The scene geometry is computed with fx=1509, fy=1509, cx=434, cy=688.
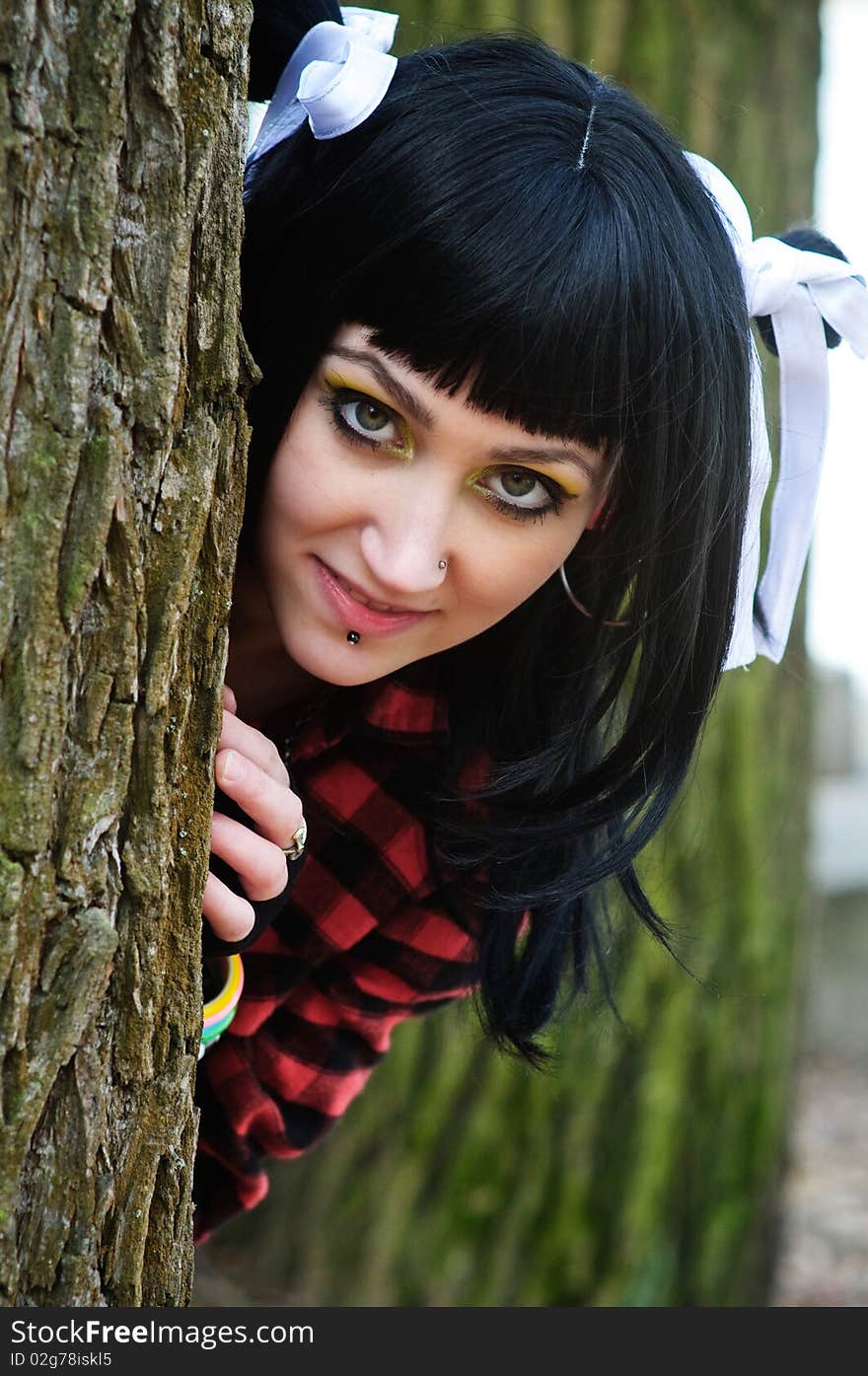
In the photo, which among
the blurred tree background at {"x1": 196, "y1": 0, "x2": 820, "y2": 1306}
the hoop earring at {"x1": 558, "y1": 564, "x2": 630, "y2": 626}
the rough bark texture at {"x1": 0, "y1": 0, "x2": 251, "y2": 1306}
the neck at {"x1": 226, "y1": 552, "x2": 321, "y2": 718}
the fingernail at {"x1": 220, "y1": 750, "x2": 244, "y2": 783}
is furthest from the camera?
the blurred tree background at {"x1": 196, "y1": 0, "x2": 820, "y2": 1306}

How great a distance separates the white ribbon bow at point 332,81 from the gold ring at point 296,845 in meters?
0.58

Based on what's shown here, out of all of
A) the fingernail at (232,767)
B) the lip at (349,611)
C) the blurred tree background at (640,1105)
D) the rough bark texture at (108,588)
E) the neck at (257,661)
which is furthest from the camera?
the blurred tree background at (640,1105)

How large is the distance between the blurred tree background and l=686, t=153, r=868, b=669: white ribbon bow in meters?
1.08

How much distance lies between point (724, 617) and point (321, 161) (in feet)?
1.85

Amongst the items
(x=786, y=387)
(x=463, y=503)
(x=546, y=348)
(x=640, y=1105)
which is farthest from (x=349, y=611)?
(x=640, y=1105)

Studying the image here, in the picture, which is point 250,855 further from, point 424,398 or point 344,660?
point 424,398

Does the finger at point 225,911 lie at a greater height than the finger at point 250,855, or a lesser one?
lesser

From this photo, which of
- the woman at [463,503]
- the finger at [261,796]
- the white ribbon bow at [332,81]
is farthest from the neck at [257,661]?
the white ribbon bow at [332,81]

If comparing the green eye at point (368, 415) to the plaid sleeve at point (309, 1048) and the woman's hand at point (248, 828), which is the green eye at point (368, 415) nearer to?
the woman's hand at point (248, 828)

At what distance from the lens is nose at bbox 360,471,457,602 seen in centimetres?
121

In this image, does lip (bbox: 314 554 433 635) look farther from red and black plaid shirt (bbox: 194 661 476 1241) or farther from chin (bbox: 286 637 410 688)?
red and black plaid shirt (bbox: 194 661 476 1241)

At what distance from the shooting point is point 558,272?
3.92 feet

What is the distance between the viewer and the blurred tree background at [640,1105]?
2.71 meters

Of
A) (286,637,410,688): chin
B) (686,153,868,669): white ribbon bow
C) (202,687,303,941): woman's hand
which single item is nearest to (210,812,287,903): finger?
(202,687,303,941): woman's hand
